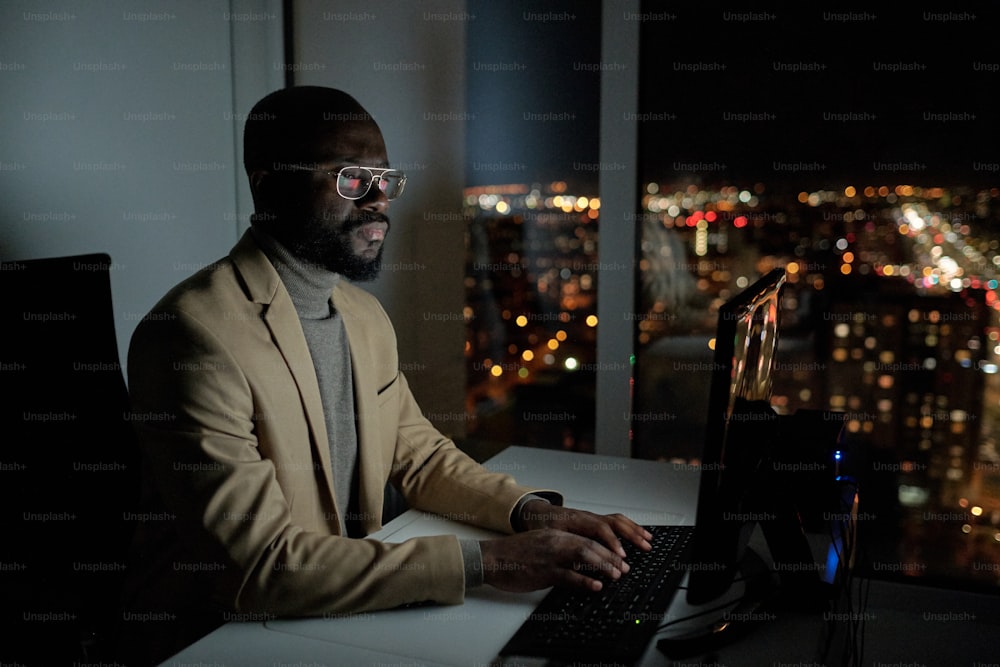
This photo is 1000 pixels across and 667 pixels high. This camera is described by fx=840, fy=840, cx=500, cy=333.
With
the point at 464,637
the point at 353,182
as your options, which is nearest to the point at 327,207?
the point at 353,182

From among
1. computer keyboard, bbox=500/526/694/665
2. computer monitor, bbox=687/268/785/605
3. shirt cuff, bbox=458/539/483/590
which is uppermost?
computer monitor, bbox=687/268/785/605

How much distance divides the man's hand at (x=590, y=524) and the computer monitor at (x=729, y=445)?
0.24 meters

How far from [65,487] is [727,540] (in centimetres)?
124

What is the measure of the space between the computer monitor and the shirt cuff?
13.7 inches

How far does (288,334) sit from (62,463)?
50cm

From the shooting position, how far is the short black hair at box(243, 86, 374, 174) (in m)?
1.76

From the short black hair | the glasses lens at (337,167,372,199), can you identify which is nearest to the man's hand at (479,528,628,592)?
the glasses lens at (337,167,372,199)

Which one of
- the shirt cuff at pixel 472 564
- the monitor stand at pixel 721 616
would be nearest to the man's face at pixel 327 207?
the shirt cuff at pixel 472 564

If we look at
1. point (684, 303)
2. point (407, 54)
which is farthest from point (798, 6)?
point (407, 54)

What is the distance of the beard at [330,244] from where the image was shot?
69.6 inches

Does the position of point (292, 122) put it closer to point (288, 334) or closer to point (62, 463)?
point (288, 334)

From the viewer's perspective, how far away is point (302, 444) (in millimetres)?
1642

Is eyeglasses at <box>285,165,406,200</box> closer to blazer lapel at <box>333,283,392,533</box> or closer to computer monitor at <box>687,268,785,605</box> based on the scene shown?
blazer lapel at <box>333,283,392,533</box>

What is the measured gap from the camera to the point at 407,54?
311 centimetres
